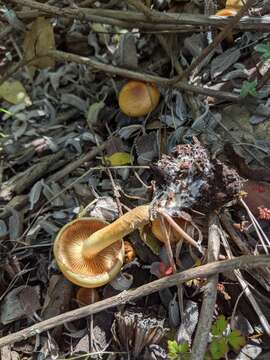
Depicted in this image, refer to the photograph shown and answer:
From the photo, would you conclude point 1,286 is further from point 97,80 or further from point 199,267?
point 97,80

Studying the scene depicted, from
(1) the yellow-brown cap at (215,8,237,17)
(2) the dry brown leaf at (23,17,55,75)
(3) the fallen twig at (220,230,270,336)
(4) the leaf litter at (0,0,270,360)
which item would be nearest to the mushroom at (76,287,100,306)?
(4) the leaf litter at (0,0,270,360)

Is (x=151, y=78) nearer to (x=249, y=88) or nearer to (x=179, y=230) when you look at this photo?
(x=249, y=88)

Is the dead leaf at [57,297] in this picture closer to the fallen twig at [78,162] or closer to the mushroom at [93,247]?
the mushroom at [93,247]

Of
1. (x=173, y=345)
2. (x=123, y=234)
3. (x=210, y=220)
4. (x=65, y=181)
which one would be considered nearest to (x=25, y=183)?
(x=65, y=181)

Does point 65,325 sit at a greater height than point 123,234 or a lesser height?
lesser

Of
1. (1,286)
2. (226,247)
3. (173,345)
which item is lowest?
(1,286)

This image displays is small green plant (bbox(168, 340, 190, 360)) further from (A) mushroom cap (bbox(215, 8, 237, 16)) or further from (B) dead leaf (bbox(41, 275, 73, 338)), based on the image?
(A) mushroom cap (bbox(215, 8, 237, 16))
